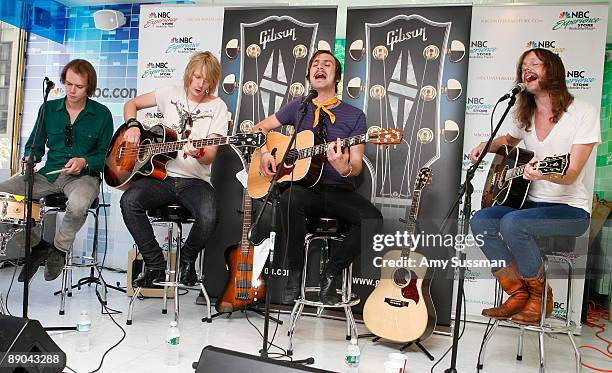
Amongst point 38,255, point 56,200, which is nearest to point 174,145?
point 56,200

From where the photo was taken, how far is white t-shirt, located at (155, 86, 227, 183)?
3.57 metres

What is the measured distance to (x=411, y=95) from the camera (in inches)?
150

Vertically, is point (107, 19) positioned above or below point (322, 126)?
above

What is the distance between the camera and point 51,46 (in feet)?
18.8

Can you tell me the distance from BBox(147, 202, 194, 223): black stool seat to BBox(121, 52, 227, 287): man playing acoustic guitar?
34 mm

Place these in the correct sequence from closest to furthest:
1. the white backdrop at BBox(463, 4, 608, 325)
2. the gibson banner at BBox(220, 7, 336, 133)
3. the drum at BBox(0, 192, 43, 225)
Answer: the drum at BBox(0, 192, 43, 225), the white backdrop at BBox(463, 4, 608, 325), the gibson banner at BBox(220, 7, 336, 133)

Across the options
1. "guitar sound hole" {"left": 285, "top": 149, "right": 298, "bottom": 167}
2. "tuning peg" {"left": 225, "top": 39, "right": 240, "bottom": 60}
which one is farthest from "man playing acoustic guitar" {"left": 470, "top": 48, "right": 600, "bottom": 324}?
"tuning peg" {"left": 225, "top": 39, "right": 240, "bottom": 60}

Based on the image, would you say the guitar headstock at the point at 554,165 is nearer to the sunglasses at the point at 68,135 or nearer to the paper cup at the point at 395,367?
the paper cup at the point at 395,367

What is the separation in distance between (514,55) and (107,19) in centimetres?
387

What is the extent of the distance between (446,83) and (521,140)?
81 cm

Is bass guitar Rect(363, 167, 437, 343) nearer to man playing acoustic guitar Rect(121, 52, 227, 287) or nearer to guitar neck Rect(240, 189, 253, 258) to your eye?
guitar neck Rect(240, 189, 253, 258)

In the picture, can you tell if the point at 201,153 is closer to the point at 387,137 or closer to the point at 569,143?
the point at 387,137

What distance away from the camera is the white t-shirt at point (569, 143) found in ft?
9.21

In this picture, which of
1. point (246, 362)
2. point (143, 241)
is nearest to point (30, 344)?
point (246, 362)
